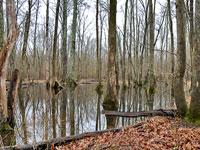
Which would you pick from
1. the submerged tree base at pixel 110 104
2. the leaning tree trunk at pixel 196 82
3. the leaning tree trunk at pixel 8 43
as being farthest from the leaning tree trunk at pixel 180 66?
the leaning tree trunk at pixel 8 43

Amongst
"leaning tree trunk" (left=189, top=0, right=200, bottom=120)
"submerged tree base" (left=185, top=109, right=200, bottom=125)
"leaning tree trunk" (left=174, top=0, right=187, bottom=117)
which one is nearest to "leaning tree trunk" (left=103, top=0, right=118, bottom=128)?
"leaning tree trunk" (left=174, top=0, right=187, bottom=117)

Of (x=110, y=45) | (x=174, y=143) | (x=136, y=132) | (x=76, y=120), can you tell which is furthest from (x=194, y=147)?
(x=110, y=45)

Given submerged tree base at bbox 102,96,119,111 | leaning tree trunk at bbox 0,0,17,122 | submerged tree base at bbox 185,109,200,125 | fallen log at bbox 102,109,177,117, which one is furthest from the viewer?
submerged tree base at bbox 102,96,119,111

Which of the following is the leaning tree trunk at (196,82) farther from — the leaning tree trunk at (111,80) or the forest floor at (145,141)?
the leaning tree trunk at (111,80)

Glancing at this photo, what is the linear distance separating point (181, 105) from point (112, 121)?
2285 mm

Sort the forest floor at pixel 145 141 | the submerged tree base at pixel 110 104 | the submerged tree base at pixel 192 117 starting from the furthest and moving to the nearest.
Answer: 1. the submerged tree base at pixel 110 104
2. the submerged tree base at pixel 192 117
3. the forest floor at pixel 145 141

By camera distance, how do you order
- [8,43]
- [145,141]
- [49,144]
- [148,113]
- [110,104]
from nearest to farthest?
[145,141], [49,144], [8,43], [148,113], [110,104]

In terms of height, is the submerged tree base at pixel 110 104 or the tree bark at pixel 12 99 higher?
the tree bark at pixel 12 99

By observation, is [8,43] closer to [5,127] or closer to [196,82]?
[5,127]

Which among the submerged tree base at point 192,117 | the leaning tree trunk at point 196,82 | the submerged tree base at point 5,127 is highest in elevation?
the leaning tree trunk at point 196,82

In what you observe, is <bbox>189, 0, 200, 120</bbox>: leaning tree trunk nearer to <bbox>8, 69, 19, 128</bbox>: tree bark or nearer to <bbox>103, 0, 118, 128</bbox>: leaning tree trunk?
<bbox>103, 0, 118, 128</bbox>: leaning tree trunk

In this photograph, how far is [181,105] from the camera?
5195mm

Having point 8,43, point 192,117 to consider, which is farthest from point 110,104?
point 8,43

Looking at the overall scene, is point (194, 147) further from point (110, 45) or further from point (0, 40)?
point (0, 40)
